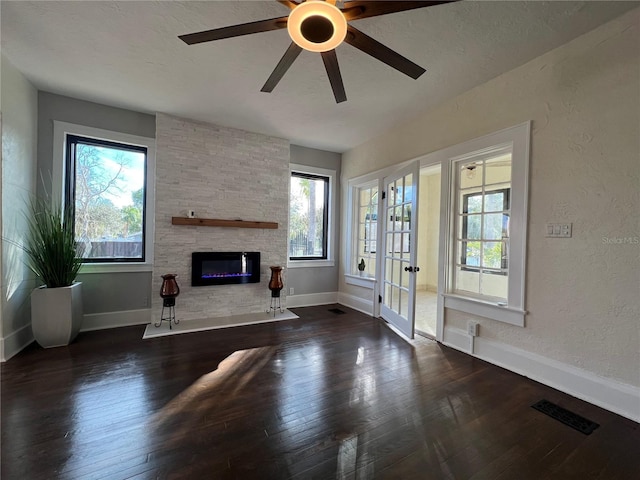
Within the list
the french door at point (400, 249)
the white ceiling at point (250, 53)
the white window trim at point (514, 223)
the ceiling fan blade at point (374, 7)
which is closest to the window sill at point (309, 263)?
the french door at point (400, 249)

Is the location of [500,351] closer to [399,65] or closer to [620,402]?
[620,402]

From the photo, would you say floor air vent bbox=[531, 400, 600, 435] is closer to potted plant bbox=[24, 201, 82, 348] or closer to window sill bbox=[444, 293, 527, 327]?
window sill bbox=[444, 293, 527, 327]

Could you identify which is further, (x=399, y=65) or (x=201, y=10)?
(x=201, y=10)

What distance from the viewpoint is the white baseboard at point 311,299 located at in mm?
4793

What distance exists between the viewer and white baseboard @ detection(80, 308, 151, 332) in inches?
137

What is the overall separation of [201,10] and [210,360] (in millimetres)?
2898

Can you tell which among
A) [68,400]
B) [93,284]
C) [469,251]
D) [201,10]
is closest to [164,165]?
[93,284]

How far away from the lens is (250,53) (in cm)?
242

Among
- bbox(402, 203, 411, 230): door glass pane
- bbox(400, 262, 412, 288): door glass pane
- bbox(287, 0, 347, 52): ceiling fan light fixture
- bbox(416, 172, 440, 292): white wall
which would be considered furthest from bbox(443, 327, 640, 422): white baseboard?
bbox(416, 172, 440, 292): white wall

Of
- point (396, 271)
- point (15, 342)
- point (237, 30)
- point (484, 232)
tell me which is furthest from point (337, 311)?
point (237, 30)

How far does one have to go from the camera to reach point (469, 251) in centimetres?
312

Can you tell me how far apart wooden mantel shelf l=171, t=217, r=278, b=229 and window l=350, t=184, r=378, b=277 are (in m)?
1.48

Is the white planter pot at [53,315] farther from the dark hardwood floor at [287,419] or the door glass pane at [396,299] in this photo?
the door glass pane at [396,299]

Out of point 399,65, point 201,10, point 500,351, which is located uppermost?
point 201,10
